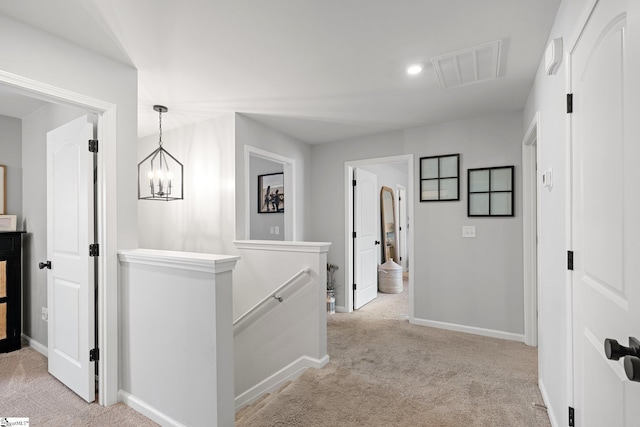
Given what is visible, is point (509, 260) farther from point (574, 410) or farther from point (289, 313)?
point (289, 313)

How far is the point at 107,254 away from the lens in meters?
2.17

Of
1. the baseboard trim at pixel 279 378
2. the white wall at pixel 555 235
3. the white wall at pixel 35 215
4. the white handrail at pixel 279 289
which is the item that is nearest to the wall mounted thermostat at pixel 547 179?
the white wall at pixel 555 235

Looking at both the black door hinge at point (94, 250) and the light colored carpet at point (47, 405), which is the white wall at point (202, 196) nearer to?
the black door hinge at point (94, 250)

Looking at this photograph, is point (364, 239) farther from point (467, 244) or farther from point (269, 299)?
point (269, 299)

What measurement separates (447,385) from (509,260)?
5.27 ft

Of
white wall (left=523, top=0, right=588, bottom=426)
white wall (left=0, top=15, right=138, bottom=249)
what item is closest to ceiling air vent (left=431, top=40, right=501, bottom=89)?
white wall (left=523, top=0, right=588, bottom=426)

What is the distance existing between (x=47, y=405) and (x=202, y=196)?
7.02ft

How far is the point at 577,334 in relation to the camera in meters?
1.38

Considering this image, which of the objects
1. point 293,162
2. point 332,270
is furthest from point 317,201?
point 332,270

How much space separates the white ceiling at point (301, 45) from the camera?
1707 millimetres

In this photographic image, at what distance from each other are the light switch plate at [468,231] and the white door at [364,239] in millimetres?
1471

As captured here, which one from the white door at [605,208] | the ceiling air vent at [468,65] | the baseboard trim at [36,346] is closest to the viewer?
the white door at [605,208]

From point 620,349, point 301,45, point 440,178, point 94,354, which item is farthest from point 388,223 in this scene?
point 620,349

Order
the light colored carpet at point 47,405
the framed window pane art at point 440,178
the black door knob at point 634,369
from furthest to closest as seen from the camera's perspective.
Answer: the framed window pane art at point 440,178
the light colored carpet at point 47,405
the black door knob at point 634,369
